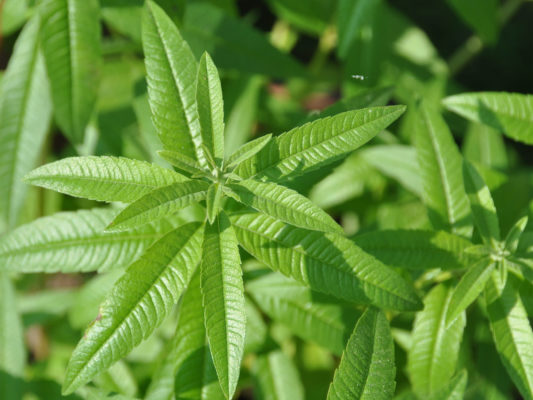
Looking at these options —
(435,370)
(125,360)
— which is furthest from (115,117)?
(435,370)

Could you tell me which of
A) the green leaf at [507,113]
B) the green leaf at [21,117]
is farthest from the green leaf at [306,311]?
the green leaf at [21,117]

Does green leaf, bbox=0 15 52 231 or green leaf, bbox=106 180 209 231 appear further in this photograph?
green leaf, bbox=0 15 52 231

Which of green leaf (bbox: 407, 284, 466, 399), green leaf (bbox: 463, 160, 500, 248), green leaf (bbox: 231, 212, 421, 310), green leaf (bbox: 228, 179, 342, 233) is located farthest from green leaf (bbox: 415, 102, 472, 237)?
green leaf (bbox: 228, 179, 342, 233)

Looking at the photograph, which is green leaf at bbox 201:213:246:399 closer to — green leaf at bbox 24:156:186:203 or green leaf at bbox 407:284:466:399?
green leaf at bbox 24:156:186:203

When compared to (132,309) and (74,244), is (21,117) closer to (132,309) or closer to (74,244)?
(74,244)

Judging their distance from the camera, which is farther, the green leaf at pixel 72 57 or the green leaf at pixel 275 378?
the green leaf at pixel 275 378

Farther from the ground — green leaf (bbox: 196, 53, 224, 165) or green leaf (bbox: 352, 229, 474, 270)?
green leaf (bbox: 196, 53, 224, 165)

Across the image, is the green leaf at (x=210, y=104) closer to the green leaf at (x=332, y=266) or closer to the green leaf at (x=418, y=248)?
the green leaf at (x=332, y=266)
